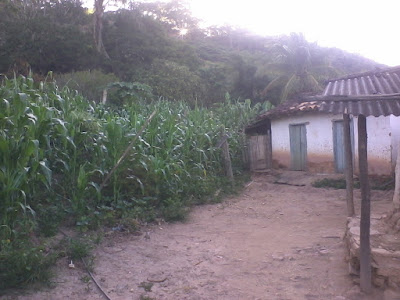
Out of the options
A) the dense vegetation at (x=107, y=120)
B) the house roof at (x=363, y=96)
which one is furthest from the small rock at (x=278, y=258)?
the dense vegetation at (x=107, y=120)

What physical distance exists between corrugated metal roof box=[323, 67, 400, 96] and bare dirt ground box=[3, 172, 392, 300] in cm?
207

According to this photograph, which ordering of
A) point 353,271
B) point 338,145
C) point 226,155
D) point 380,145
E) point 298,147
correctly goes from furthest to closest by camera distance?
point 298,147 < point 338,145 < point 380,145 < point 226,155 < point 353,271

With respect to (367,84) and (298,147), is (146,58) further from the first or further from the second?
(367,84)

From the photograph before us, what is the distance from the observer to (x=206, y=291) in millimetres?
4418

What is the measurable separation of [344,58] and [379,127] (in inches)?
763

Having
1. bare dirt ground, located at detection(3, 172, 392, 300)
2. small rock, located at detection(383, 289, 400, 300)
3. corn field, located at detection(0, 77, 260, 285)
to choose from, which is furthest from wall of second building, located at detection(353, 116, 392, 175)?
small rock, located at detection(383, 289, 400, 300)

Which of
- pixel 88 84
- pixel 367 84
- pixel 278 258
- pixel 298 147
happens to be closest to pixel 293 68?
pixel 298 147

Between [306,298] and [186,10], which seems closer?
[306,298]

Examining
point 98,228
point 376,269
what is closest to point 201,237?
point 98,228

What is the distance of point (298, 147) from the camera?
13961mm

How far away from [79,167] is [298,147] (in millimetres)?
9273

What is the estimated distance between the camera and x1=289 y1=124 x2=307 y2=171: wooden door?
1375 centimetres

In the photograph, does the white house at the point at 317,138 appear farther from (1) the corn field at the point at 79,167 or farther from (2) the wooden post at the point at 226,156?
(1) the corn field at the point at 79,167

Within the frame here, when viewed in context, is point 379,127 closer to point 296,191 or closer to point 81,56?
point 296,191
